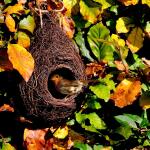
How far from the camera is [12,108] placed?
6.67 ft

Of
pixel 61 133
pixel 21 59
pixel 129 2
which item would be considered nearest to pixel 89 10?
pixel 129 2

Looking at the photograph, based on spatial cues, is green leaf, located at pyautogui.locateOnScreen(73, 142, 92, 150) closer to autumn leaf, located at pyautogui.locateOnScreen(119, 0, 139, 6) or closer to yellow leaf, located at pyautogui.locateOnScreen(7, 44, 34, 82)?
yellow leaf, located at pyautogui.locateOnScreen(7, 44, 34, 82)

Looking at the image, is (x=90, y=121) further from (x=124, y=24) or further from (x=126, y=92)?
(x=124, y=24)

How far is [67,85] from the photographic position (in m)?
2.01

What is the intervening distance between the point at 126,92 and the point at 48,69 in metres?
0.41

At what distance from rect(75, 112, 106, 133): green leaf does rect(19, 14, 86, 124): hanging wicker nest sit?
0.19m

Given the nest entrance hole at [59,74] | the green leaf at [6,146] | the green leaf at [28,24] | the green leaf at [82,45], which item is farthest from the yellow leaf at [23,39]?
the green leaf at [6,146]

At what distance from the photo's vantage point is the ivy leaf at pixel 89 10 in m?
2.08

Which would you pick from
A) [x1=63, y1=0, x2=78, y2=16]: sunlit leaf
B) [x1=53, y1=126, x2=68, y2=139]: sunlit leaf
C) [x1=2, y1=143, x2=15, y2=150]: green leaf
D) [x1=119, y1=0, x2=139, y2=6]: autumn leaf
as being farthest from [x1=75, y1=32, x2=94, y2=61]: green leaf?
[x1=2, y1=143, x2=15, y2=150]: green leaf

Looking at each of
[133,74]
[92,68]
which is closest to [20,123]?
[92,68]

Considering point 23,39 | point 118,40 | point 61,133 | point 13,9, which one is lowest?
point 61,133

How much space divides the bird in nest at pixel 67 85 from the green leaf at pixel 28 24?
25 centimetres

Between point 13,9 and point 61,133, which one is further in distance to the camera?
point 61,133

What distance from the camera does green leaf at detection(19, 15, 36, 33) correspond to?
193 cm
